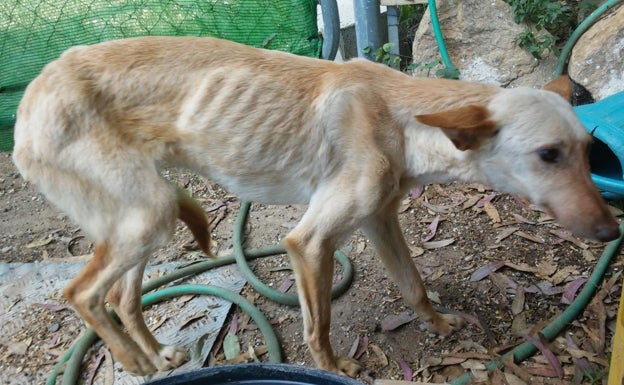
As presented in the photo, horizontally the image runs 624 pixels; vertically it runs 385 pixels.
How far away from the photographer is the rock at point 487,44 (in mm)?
5250

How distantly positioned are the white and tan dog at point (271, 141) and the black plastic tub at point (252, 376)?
598 mm

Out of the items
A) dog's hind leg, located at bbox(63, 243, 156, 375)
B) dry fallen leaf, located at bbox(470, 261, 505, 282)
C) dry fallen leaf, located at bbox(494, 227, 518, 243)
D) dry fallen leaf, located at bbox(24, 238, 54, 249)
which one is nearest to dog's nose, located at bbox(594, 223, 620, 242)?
dry fallen leaf, located at bbox(470, 261, 505, 282)

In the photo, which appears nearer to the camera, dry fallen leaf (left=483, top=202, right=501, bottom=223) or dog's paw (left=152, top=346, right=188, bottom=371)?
dog's paw (left=152, top=346, right=188, bottom=371)

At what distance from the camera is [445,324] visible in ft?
10.8

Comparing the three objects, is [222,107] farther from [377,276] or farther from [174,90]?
[377,276]

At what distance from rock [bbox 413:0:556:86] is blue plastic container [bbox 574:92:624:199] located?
1186 millimetres

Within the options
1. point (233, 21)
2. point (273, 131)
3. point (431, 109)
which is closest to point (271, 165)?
point (273, 131)

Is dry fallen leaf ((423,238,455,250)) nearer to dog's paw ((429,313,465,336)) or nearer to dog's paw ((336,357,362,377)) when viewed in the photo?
dog's paw ((429,313,465,336))

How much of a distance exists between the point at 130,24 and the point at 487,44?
339cm

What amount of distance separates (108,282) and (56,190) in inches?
21.0

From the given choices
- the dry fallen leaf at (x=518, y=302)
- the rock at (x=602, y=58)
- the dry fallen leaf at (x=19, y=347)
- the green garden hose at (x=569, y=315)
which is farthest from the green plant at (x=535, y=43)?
the dry fallen leaf at (x=19, y=347)

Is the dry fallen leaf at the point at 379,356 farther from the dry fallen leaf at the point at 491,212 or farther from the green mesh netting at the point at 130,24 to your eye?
the green mesh netting at the point at 130,24

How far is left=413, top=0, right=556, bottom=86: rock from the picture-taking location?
525cm

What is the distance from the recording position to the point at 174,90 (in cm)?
267
